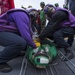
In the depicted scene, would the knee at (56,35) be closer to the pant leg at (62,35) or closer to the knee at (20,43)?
the pant leg at (62,35)

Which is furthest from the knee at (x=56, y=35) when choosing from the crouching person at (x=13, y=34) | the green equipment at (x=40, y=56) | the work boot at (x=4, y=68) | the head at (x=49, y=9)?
the work boot at (x=4, y=68)

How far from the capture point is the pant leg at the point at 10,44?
9.36 ft

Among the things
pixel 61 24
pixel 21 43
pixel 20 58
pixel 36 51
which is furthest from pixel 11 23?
pixel 61 24

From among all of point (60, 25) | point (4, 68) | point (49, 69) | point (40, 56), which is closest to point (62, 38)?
point (60, 25)

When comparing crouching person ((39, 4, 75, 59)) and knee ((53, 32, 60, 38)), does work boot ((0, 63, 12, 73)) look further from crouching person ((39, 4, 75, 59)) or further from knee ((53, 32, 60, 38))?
knee ((53, 32, 60, 38))

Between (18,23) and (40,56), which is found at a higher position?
(18,23)

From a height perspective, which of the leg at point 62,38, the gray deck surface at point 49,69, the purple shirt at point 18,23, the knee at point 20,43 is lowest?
the gray deck surface at point 49,69

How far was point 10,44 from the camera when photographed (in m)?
2.88

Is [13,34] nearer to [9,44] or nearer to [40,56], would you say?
[9,44]

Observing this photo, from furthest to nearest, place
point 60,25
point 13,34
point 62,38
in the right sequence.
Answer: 1. point 60,25
2. point 62,38
3. point 13,34

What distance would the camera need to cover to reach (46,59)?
9.16 feet

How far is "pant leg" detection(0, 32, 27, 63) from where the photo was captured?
2854 millimetres

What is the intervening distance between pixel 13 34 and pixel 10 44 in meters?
0.14

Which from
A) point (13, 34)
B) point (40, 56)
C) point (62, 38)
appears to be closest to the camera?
point (40, 56)
